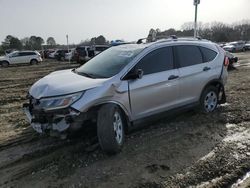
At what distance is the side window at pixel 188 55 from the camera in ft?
21.4

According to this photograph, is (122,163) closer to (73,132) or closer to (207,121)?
(73,132)

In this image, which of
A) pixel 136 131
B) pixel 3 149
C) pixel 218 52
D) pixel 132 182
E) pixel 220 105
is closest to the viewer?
pixel 132 182

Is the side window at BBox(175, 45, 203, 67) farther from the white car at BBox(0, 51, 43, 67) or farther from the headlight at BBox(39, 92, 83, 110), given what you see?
the white car at BBox(0, 51, 43, 67)

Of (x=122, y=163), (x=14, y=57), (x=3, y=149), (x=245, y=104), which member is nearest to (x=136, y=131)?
(x=122, y=163)

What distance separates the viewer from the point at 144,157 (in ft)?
16.4

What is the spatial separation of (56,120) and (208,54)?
398 centimetres

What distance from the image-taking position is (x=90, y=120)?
4.95 meters

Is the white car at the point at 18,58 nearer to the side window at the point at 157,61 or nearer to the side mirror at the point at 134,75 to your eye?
the side window at the point at 157,61

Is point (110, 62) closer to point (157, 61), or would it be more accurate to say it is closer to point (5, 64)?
point (157, 61)

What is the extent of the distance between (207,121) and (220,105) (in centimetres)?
154

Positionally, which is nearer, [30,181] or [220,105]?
[30,181]

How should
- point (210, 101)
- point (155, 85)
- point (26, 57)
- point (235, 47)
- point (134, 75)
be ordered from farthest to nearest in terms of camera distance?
point (235, 47), point (26, 57), point (210, 101), point (155, 85), point (134, 75)

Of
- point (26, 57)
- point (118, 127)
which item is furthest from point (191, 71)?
point (26, 57)

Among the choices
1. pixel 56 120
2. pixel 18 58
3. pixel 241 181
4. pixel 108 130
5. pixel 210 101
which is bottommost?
pixel 18 58
